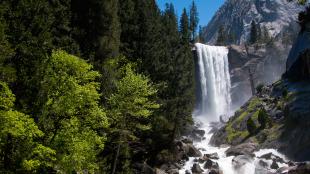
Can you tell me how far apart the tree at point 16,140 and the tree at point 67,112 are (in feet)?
5.09

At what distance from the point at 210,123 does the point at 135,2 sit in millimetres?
52856

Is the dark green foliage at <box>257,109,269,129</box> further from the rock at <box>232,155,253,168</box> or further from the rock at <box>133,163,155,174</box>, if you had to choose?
the rock at <box>133,163,155,174</box>

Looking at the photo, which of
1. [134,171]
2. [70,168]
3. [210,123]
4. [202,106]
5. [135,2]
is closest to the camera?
[70,168]

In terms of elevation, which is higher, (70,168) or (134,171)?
(134,171)

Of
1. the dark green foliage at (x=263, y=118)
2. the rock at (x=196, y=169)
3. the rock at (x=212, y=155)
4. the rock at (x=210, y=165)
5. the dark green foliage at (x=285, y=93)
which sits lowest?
the rock at (x=196, y=169)

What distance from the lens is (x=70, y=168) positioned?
2259cm

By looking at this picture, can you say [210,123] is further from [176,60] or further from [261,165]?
[261,165]

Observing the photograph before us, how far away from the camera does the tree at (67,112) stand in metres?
22.8

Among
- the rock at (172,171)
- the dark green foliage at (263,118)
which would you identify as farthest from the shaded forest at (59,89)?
the dark green foliage at (263,118)

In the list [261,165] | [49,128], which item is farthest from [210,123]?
[49,128]

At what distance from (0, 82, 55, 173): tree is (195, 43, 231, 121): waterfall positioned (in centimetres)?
8265

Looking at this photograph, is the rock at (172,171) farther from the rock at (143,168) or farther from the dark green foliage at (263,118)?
the dark green foliage at (263,118)

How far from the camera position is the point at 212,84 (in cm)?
10400

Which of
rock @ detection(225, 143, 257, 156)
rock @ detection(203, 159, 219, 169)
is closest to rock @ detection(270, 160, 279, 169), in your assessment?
rock @ detection(225, 143, 257, 156)
